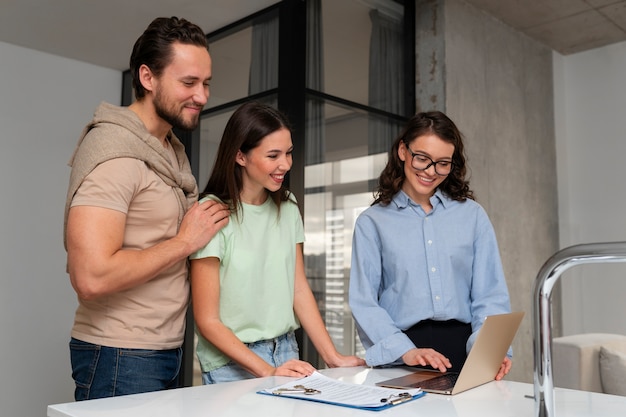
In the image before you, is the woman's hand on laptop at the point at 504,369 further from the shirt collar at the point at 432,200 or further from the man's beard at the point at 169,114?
the man's beard at the point at 169,114

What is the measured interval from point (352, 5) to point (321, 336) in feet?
8.71

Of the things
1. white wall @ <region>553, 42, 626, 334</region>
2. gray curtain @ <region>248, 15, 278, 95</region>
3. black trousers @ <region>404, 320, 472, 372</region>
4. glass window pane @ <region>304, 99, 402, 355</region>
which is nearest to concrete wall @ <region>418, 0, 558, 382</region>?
white wall @ <region>553, 42, 626, 334</region>

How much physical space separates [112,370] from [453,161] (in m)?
1.24

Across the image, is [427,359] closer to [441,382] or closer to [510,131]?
[441,382]

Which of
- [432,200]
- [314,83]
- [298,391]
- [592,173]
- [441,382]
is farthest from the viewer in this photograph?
[592,173]

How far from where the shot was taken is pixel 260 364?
1.62 meters

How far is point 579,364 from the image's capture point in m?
3.27

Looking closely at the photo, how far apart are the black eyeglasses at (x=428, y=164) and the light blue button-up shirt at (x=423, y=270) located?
0.34 feet

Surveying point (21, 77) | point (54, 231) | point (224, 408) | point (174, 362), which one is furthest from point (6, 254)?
point (224, 408)

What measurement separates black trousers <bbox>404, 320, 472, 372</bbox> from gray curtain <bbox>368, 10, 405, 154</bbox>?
2152mm

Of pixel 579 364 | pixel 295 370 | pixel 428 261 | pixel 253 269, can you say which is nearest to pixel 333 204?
pixel 579 364

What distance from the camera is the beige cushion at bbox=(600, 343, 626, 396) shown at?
3.02 metres

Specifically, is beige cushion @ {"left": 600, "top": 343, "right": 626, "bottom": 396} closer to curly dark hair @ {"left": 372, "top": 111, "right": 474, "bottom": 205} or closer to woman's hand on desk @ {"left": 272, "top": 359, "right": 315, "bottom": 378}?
curly dark hair @ {"left": 372, "top": 111, "right": 474, "bottom": 205}

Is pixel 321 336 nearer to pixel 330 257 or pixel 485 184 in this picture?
pixel 330 257
